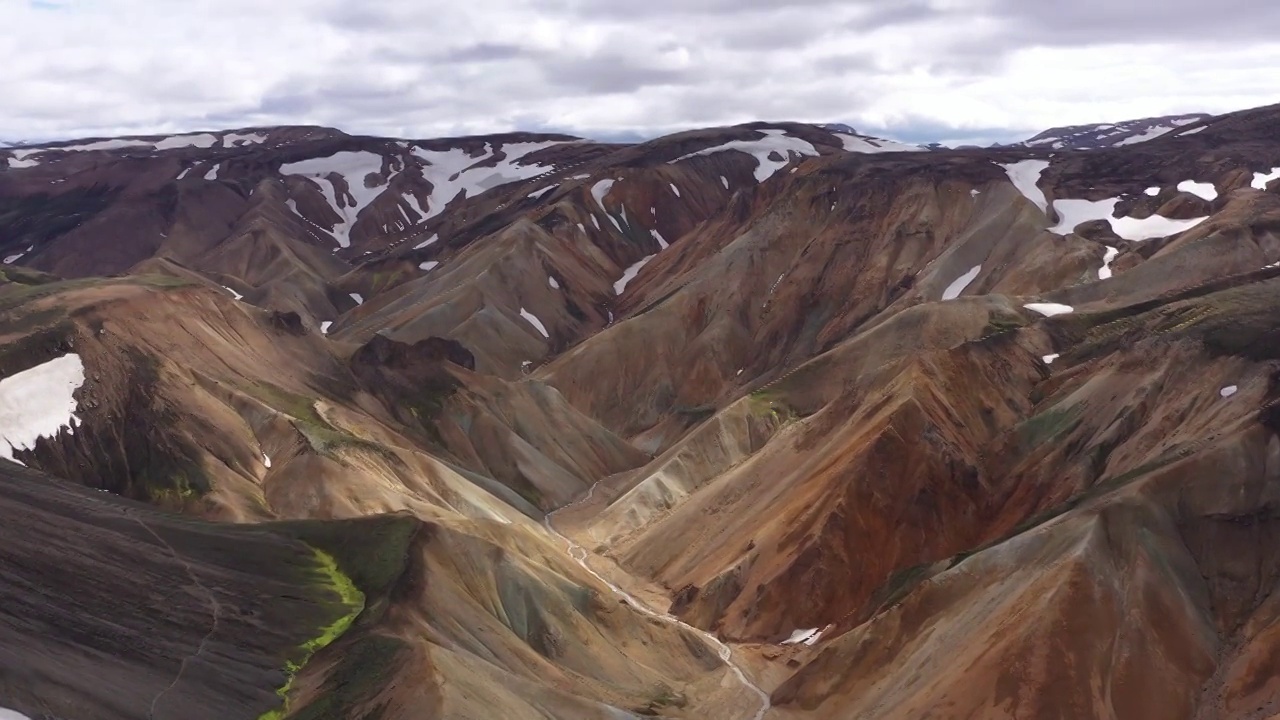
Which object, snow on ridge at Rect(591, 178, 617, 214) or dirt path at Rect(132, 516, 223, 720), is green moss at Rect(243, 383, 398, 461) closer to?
dirt path at Rect(132, 516, 223, 720)

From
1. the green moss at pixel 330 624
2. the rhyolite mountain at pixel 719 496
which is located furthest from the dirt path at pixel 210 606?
the green moss at pixel 330 624

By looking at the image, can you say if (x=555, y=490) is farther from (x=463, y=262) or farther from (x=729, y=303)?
(x=463, y=262)

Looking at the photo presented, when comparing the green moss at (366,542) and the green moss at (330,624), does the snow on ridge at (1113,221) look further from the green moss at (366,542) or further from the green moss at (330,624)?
the green moss at (330,624)

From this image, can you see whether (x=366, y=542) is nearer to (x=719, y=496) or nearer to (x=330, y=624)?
(x=330, y=624)

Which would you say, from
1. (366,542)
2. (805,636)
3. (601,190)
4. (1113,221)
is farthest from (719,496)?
(601,190)

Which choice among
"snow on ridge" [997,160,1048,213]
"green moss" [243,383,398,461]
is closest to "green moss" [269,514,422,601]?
"green moss" [243,383,398,461]

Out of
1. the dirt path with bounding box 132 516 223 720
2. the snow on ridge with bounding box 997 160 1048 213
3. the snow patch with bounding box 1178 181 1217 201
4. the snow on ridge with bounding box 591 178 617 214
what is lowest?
the dirt path with bounding box 132 516 223 720
